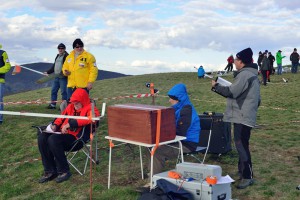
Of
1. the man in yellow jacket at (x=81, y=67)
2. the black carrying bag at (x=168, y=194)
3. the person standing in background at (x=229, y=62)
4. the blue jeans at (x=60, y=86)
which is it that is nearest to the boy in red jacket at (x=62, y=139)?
the black carrying bag at (x=168, y=194)

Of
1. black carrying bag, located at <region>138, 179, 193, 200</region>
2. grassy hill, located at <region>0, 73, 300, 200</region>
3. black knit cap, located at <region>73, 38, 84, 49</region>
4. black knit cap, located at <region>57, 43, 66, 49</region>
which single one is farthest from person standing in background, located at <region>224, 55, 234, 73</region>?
black carrying bag, located at <region>138, 179, 193, 200</region>

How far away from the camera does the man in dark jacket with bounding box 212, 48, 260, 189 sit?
6062 mm

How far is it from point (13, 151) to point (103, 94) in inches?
494

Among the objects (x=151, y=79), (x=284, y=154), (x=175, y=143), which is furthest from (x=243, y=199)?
(x=151, y=79)

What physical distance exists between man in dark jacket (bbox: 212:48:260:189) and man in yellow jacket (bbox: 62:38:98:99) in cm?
409

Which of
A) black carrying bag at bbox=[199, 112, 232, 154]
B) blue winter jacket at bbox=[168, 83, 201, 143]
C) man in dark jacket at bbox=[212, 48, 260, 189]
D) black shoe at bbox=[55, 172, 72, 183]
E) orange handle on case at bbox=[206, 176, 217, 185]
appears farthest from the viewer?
black carrying bag at bbox=[199, 112, 232, 154]

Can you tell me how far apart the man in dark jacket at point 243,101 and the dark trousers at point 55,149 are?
2.52 metres

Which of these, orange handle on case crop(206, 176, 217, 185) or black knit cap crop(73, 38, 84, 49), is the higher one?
black knit cap crop(73, 38, 84, 49)

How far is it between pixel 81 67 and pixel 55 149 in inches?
126

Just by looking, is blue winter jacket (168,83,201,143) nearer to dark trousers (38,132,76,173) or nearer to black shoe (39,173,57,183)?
dark trousers (38,132,76,173)

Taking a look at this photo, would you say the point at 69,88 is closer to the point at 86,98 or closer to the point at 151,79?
the point at 86,98

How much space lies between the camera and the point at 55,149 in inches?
266

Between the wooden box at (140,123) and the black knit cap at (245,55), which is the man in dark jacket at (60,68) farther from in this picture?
the black knit cap at (245,55)

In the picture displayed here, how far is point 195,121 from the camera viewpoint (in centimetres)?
650
